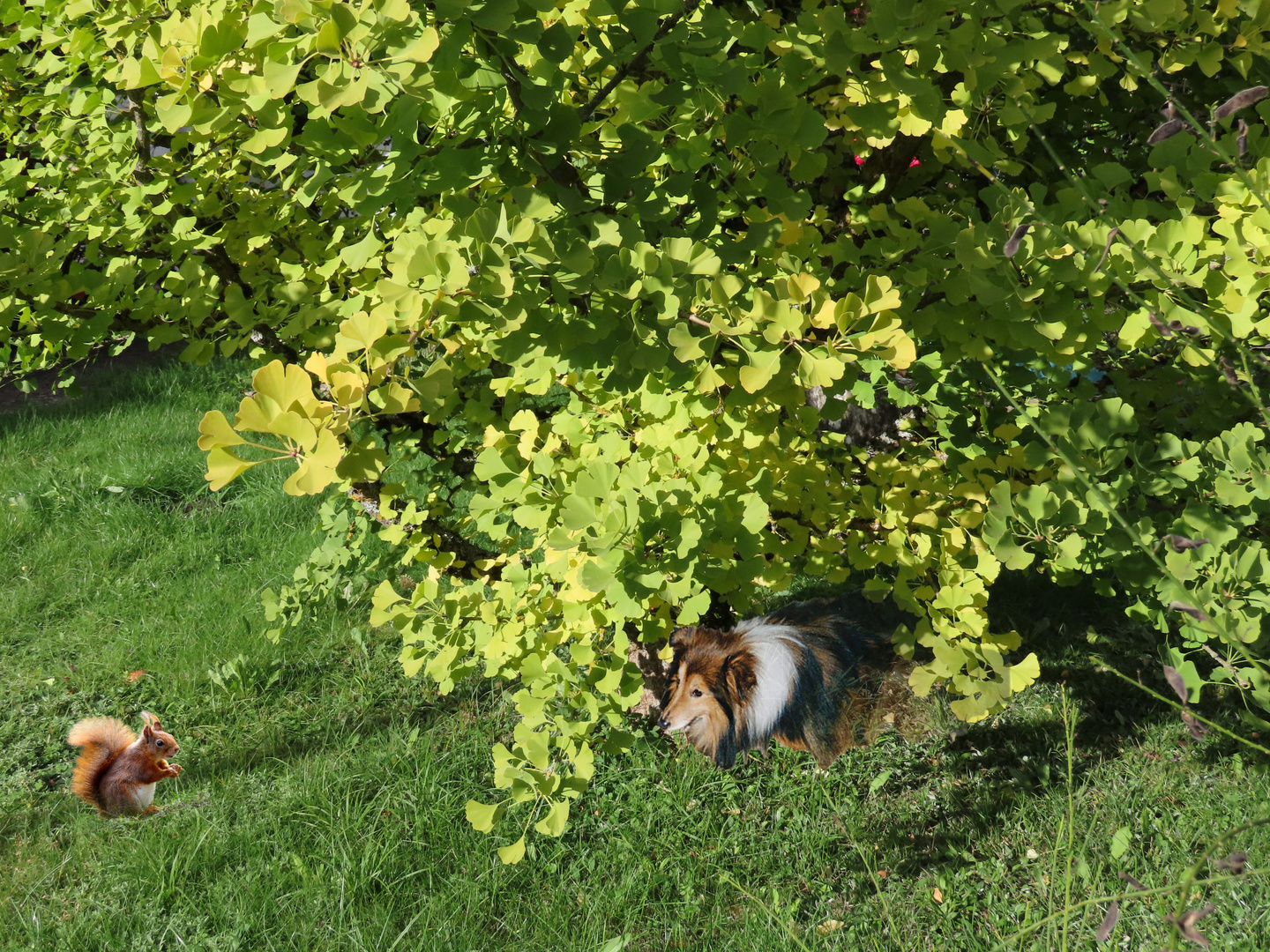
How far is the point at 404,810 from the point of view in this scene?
2498 mm

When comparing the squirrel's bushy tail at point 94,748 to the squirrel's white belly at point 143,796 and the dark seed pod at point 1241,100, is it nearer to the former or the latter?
the squirrel's white belly at point 143,796

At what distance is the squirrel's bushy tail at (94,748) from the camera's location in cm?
257

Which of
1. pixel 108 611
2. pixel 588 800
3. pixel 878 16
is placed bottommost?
pixel 108 611

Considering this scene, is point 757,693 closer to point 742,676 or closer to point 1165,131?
point 742,676

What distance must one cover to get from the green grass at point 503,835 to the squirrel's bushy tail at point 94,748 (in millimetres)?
83

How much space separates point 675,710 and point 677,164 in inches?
69.6

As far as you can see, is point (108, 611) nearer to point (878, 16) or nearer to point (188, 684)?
point (188, 684)

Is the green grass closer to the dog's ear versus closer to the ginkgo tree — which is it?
the dog's ear

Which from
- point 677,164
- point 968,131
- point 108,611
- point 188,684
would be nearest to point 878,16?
point 677,164

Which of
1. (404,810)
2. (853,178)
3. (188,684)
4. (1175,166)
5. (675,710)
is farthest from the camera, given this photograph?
(188,684)

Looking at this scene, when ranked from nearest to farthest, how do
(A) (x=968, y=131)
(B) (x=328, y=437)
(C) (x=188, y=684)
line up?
1. (B) (x=328, y=437)
2. (A) (x=968, y=131)
3. (C) (x=188, y=684)

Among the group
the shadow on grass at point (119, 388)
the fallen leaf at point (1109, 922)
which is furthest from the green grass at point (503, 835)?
the shadow on grass at point (119, 388)

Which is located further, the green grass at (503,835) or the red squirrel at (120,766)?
the red squirrel at (120,766)

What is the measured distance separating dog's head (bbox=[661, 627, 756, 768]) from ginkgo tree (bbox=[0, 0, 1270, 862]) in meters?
0.55
